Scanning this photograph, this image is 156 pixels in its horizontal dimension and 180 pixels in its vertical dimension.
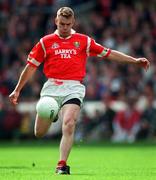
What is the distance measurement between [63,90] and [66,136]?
2.85 ft

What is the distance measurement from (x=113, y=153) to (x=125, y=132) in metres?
5.21

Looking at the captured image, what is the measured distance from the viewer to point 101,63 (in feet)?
95.0

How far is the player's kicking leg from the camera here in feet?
44.2

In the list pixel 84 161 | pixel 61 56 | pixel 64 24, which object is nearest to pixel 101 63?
pixel 84 161

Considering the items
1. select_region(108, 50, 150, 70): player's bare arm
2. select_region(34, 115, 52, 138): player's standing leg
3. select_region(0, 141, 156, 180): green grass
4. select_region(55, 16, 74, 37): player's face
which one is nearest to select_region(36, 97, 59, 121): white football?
select_region(34, 115, 52, 138): player's standing leg

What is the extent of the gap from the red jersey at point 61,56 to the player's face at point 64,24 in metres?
0.12

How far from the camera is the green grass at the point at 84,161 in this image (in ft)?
43.9

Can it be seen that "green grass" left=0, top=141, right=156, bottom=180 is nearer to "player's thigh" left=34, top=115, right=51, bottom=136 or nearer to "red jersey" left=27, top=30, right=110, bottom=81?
"player's thigh" left=34, top=115, right=51, bottom=136

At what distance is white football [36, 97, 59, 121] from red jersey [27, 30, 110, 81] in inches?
18.1

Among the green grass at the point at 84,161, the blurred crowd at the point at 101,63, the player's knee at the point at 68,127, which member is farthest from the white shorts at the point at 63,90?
the blurred crowd at the point at 101,63

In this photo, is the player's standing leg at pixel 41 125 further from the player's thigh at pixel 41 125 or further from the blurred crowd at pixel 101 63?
the blurred crowd at pixel 101 63

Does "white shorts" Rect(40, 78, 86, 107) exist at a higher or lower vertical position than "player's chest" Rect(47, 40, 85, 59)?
lower

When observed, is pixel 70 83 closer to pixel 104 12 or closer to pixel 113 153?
pixel 113 153

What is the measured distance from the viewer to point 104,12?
1213 inches
